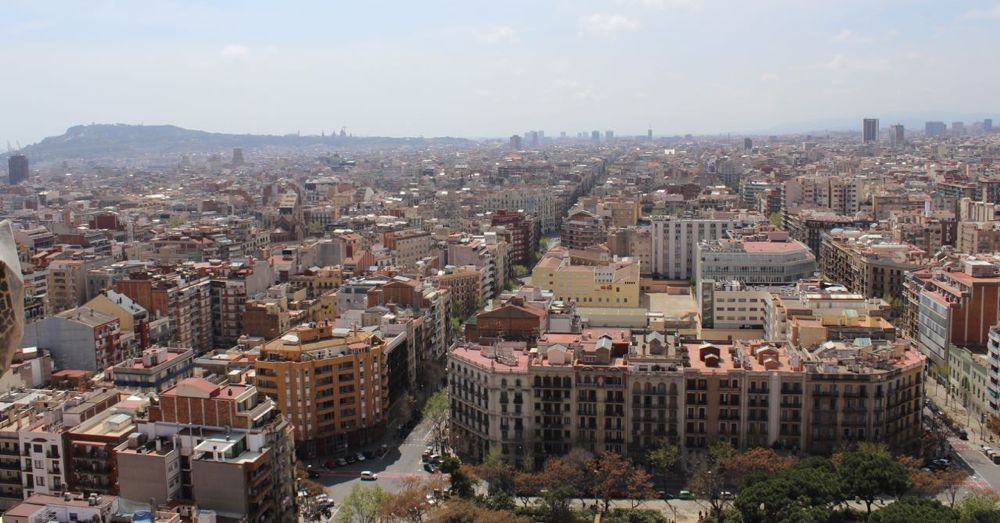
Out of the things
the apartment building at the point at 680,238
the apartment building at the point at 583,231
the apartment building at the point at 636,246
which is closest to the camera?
the apartment building at the point at 680,238

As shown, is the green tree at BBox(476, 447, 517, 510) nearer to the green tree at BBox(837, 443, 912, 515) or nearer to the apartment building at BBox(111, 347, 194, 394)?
the green tree at BBox(837, 443, 912, 515)

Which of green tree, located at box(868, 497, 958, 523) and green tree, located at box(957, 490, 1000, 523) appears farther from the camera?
green tree, located at box(957, 490, 1000, 523)

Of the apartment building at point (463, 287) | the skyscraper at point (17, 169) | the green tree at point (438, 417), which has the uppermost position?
the skyscraper at point (17, 169)

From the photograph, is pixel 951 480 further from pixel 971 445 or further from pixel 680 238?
pixel 680 238

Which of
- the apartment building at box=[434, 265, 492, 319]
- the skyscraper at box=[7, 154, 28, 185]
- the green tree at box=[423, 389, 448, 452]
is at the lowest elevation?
the green tree at box=[423, 389, 448, 452]

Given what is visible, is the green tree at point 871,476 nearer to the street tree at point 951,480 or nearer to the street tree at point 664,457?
the street tree at point 951,480

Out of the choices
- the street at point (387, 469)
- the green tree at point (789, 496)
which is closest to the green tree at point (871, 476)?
the green tree at point (789, 496)

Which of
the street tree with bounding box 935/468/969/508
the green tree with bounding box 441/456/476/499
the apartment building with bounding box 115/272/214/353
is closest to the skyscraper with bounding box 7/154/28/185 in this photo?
the apartment building with bounding box 115/272/214/353
